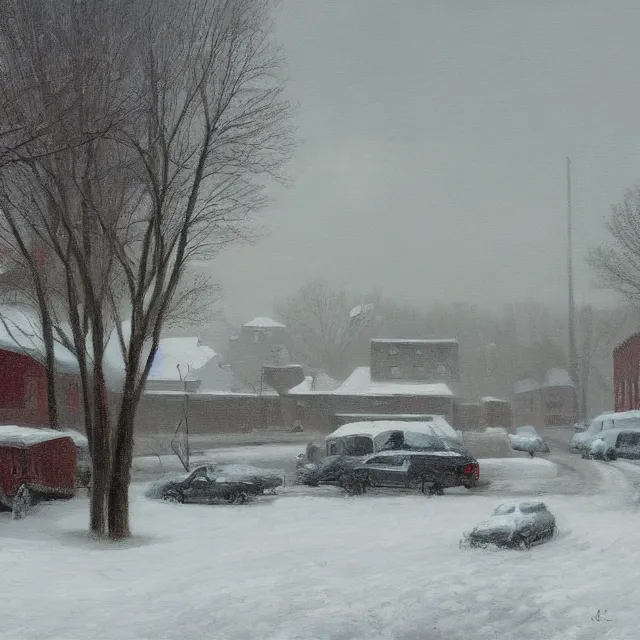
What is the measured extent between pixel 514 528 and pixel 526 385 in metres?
53.2

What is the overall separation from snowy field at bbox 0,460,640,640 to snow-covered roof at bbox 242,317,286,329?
1920 inches

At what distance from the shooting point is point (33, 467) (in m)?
16.8

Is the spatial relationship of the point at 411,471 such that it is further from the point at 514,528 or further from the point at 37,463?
the point at 37,463

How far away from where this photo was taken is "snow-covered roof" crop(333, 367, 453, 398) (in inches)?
1778

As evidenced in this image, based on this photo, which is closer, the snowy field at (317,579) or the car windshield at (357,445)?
the snowy field at (317,579)

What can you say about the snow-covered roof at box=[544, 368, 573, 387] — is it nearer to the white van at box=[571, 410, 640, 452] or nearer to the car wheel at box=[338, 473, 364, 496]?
the white van at box=[571, 410, 640, 452]

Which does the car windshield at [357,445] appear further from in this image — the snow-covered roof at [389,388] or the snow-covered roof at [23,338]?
the snow-covered roof at [389,388]

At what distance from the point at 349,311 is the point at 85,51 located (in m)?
47.7

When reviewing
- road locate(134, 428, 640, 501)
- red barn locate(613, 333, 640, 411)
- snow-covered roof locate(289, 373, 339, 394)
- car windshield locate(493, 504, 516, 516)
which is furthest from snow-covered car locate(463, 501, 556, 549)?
snow-covered roof locate(289, 373, 339, 394)

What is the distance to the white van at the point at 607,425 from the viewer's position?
1283 inches

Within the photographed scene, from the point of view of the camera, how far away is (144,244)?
13797 mm

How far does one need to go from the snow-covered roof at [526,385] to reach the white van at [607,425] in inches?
1058

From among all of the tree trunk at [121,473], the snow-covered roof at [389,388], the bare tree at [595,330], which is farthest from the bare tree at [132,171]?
the bare tree at [595,330]

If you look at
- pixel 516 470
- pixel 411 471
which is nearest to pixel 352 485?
pixel 411 471
